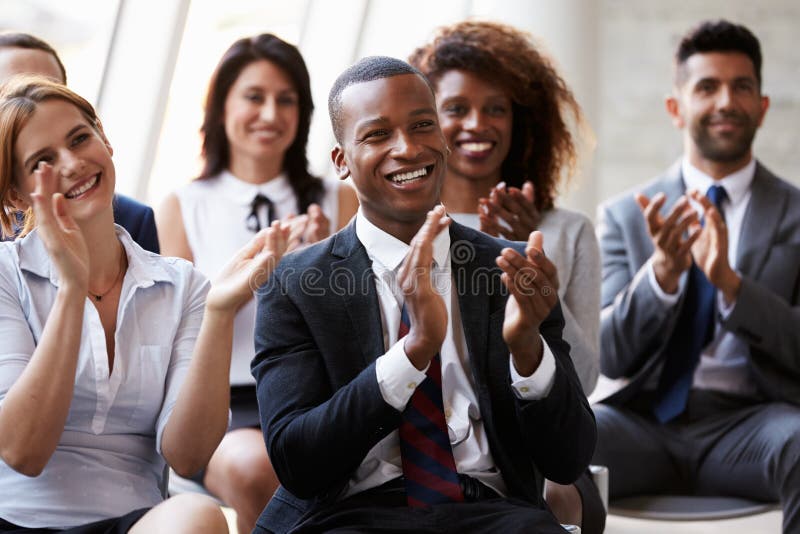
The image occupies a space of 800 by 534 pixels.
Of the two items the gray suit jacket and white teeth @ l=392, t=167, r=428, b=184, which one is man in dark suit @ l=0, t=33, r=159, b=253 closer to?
white teeth @ l=392, t=167, r=428, b=184

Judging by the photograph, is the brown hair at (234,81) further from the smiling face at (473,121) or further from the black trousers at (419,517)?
the black trousers at (419,517)

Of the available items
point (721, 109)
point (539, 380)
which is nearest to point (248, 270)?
point (539, 380)

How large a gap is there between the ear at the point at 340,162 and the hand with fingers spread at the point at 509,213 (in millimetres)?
648

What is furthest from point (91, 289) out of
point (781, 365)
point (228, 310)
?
point (781, 365)

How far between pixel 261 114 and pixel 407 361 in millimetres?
1842

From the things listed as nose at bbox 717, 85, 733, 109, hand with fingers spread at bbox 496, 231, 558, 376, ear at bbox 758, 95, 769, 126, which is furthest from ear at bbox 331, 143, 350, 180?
ear at bbox 758, 95, 769, 126

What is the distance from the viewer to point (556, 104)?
10.8ft

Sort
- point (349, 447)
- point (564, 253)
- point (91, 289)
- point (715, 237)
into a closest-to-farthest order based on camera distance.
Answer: point (349, 447) < point (91, 289) < point (564, 253) < point (715, 237)

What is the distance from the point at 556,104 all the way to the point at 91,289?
1606 millimetres

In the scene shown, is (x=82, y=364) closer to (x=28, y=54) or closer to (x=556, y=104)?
(x=28, y=54)

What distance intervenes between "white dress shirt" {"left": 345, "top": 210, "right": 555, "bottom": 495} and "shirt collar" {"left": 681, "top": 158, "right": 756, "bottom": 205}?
6.14ft

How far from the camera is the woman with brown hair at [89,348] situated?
1.99m

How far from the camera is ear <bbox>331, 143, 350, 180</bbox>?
224 centimetres

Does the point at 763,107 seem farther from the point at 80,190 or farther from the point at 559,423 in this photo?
the point at 80,190
